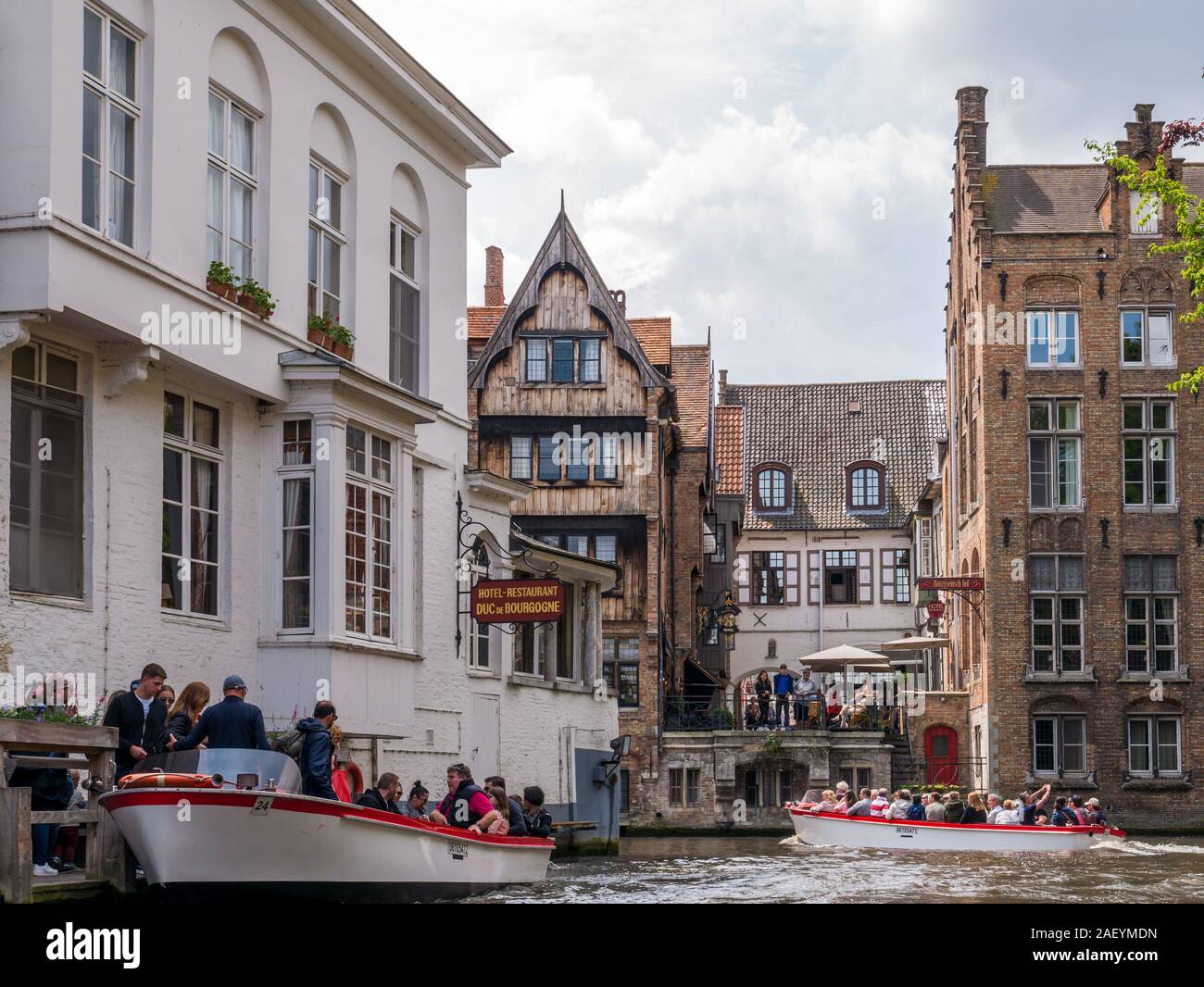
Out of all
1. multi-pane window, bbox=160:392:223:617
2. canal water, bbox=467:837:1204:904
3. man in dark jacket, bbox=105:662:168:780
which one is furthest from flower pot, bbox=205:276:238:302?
canal water, bbox=467:837:1204:904

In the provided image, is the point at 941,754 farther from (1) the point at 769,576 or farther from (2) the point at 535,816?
(2) the point at 535,816

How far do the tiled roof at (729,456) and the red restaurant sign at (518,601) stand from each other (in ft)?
136

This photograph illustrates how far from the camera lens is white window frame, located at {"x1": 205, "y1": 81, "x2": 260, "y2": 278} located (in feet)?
61.7

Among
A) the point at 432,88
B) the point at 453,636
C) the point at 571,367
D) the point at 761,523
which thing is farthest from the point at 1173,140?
the point at 761,523

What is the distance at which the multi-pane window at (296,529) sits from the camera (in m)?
19.2

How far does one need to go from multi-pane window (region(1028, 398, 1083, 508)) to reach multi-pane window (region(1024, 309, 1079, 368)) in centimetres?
108

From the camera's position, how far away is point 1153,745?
160 feet

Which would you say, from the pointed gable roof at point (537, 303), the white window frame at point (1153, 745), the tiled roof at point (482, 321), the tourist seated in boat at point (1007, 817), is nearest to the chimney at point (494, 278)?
the tiled roof at point (482, 321)

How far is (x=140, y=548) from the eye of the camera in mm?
17281

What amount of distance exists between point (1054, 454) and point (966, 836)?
61.0 ft

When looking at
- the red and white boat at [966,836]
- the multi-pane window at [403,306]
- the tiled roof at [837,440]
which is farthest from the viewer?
the tiled roof at [837,440]

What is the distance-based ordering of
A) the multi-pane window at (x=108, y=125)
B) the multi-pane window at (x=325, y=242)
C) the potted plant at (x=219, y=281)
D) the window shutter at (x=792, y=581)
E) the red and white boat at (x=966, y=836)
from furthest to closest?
the window shutter at (x=792, y=581)
the red and white boat at (x=966, y=836)
the multi-pane window at (x=325, y=242)
the potted plant at (x=219, y=281)
the multi-pane window at (x=108, y=125)

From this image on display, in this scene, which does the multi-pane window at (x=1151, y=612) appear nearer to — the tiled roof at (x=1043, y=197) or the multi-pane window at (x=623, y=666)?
the tiled roof at (x=1043, y=197)

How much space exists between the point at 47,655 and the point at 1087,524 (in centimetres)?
3830
